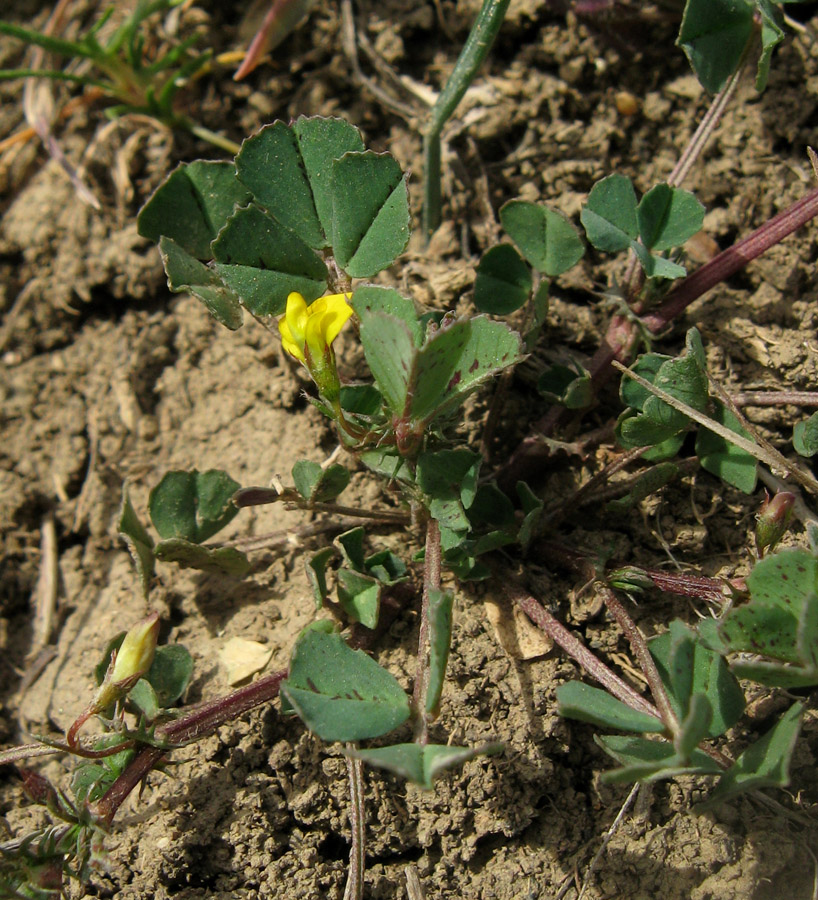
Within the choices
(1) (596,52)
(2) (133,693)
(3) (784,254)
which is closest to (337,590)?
(2) (133,693)

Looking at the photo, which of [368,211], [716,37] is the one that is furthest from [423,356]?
[716,37]

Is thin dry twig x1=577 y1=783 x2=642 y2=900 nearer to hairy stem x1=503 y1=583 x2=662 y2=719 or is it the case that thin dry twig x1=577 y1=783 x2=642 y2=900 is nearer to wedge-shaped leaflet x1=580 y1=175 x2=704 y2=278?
→ hairy stem x1=503 y1=583 x2=662 y2=719

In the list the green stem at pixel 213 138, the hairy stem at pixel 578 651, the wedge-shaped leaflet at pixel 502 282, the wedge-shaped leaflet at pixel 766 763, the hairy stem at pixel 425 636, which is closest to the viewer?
the wedge-shaped leaflet at pixel 766 763

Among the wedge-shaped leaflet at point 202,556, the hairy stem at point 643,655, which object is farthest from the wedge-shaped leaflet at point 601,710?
the wedge-shaped leaflet at point 202,556

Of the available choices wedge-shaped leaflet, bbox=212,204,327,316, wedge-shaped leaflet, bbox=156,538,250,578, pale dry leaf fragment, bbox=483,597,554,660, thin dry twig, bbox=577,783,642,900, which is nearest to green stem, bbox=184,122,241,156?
wedge-shaped leaflet, bbox=212,204,327,316

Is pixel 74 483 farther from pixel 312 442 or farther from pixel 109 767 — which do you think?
pixel 109 767

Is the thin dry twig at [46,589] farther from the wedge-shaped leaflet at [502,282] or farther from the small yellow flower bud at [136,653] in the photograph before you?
the wedge-shaped leaflet at [502,282]
